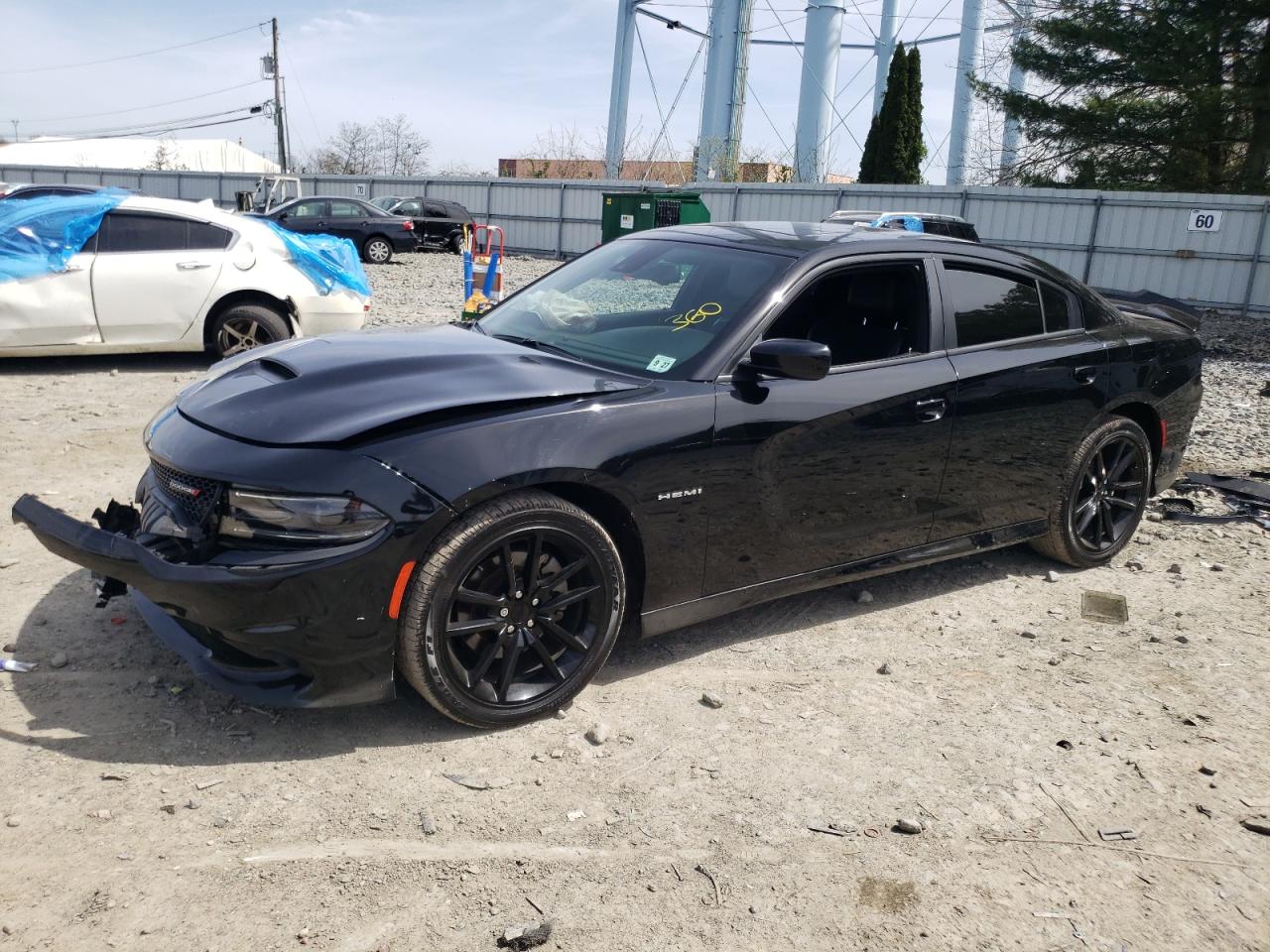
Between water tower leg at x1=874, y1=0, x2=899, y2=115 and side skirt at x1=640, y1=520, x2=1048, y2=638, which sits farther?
water tower leg at x1=874, y1=0, x2=899, y2=115

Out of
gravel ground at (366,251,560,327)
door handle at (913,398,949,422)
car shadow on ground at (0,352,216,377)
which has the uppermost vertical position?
door handle at (913,398,949,422)

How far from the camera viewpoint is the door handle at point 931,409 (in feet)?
13.9

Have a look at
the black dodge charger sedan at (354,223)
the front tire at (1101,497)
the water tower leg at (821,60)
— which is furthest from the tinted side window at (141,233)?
the water tower leg at (821,60)

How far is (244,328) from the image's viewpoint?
9.04 meters

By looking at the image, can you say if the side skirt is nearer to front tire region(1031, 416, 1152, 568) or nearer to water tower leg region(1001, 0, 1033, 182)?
front tire region(1031, 416, 1152, 568)

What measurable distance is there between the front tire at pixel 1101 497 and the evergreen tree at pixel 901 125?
2486 centimetres

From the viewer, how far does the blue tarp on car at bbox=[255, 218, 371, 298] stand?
9258 millimetres

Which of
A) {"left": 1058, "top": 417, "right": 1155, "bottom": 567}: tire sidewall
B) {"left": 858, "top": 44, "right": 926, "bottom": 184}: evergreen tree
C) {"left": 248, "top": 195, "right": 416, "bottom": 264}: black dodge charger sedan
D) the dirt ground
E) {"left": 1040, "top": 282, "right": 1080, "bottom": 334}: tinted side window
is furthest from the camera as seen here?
{"left": 858, "top": 44, "right": 926, "bottom": 184}: evergreen tree

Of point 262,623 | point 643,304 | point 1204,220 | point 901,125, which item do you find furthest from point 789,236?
point 901,125

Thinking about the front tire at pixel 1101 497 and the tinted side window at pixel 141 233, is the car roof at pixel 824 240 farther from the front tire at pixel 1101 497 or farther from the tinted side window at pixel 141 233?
the tinted side window at pixel 141 233

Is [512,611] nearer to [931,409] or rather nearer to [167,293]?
[931,409]

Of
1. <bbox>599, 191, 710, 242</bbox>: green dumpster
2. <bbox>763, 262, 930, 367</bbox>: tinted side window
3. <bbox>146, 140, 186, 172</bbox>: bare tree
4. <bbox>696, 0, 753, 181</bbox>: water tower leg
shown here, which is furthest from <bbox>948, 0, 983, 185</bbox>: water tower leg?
<bbox>146, 140, 186, 172</bbox>: bare tree

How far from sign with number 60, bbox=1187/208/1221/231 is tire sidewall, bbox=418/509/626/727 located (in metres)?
20.1

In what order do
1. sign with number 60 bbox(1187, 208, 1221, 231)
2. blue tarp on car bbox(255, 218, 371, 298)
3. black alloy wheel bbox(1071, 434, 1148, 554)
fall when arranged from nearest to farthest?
black alloy wheel bbox(1071, 434, 1148, 554) < blue tarp on car bbox(255, 218, 371, 298) < sign with number 60 bbox(1187, 208, 1221, 231)
